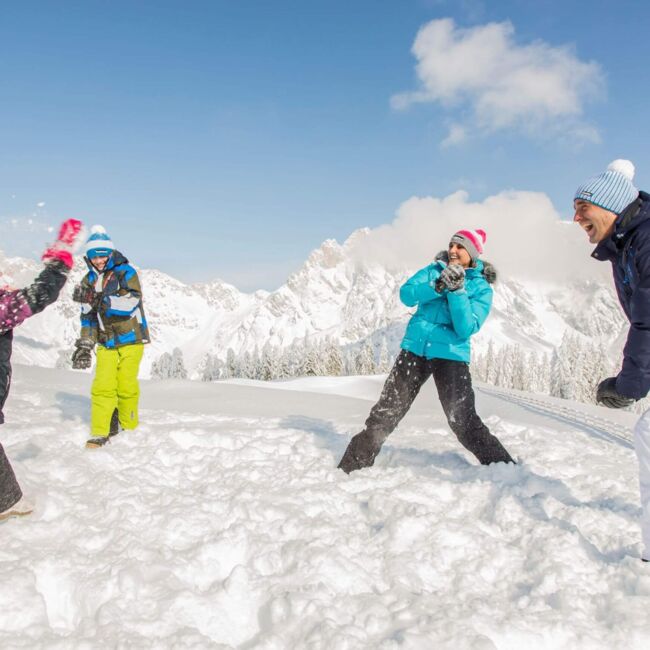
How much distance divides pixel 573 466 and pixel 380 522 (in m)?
2.71

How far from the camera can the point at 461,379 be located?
488 centimetres

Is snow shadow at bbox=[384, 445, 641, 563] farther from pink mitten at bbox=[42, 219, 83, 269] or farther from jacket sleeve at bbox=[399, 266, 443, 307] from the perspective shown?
pink mitten at bbox=[42, 219, 83, 269]

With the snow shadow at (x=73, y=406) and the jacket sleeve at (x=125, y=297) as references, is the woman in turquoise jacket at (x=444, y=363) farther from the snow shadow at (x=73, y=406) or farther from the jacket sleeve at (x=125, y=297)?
the snow shadow at (x=73, y=406)

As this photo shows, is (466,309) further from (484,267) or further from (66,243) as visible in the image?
(66,243)

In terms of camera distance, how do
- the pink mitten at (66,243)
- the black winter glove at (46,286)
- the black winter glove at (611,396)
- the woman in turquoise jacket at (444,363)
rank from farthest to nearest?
1. the woman in turquoise jacket at (444,363)
2. the pink mitten at (66,243)
3. the black winter glove at (46,286)
4. the black winter glove at (611,396)

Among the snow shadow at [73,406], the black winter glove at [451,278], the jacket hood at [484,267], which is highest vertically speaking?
the jacket hood at [484,267]

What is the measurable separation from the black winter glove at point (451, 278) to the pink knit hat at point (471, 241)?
1.50 feet

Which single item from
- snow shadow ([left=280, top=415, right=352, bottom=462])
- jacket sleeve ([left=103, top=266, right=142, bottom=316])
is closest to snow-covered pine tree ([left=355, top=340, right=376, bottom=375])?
snow shadow ([left=280, top=415, right=352, bottom=462])

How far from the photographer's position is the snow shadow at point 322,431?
19.3ft

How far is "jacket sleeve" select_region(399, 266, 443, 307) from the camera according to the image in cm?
474

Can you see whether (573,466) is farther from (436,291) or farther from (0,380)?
(0,380)

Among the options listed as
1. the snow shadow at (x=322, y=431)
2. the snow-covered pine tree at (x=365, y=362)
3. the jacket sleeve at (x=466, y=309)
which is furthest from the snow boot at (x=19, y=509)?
the snow-covered pine tree at (x=365, y=362)

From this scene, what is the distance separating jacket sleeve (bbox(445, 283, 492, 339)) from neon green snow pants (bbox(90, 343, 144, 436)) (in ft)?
12.1

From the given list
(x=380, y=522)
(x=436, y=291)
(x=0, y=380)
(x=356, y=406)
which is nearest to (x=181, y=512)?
(x=380, y=522)
